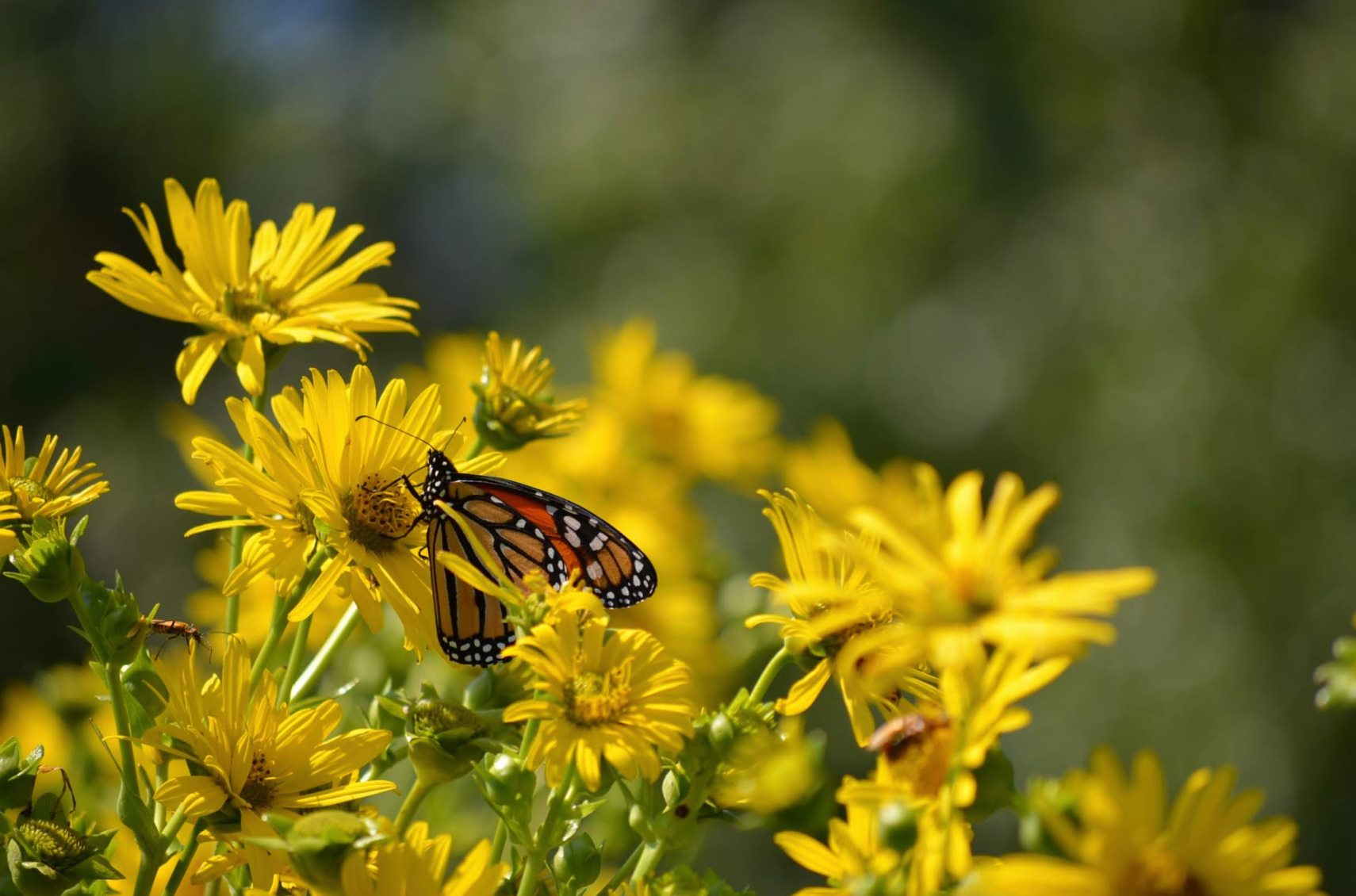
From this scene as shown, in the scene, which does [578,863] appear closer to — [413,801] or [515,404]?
[413,801]

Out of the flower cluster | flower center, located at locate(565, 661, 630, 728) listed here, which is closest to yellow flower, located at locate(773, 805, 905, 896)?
the flower cluster

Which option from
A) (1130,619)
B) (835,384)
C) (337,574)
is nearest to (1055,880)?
(337,574)

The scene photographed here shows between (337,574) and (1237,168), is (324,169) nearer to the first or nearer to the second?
(1237,168)

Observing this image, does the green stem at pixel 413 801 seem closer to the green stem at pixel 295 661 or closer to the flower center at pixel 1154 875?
the green stem at pixel 295 661

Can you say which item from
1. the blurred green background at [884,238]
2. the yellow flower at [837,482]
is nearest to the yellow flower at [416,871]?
the yellow flower at [837,482]

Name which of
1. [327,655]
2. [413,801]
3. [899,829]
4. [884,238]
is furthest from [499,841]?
[884,238]

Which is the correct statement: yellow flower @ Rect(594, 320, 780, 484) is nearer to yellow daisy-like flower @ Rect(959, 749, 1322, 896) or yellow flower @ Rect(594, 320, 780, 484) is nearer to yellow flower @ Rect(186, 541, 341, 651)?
yellow flower @ Rect(186, 541, 341, 651)

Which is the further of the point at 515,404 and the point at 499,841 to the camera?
the point at 515,404
